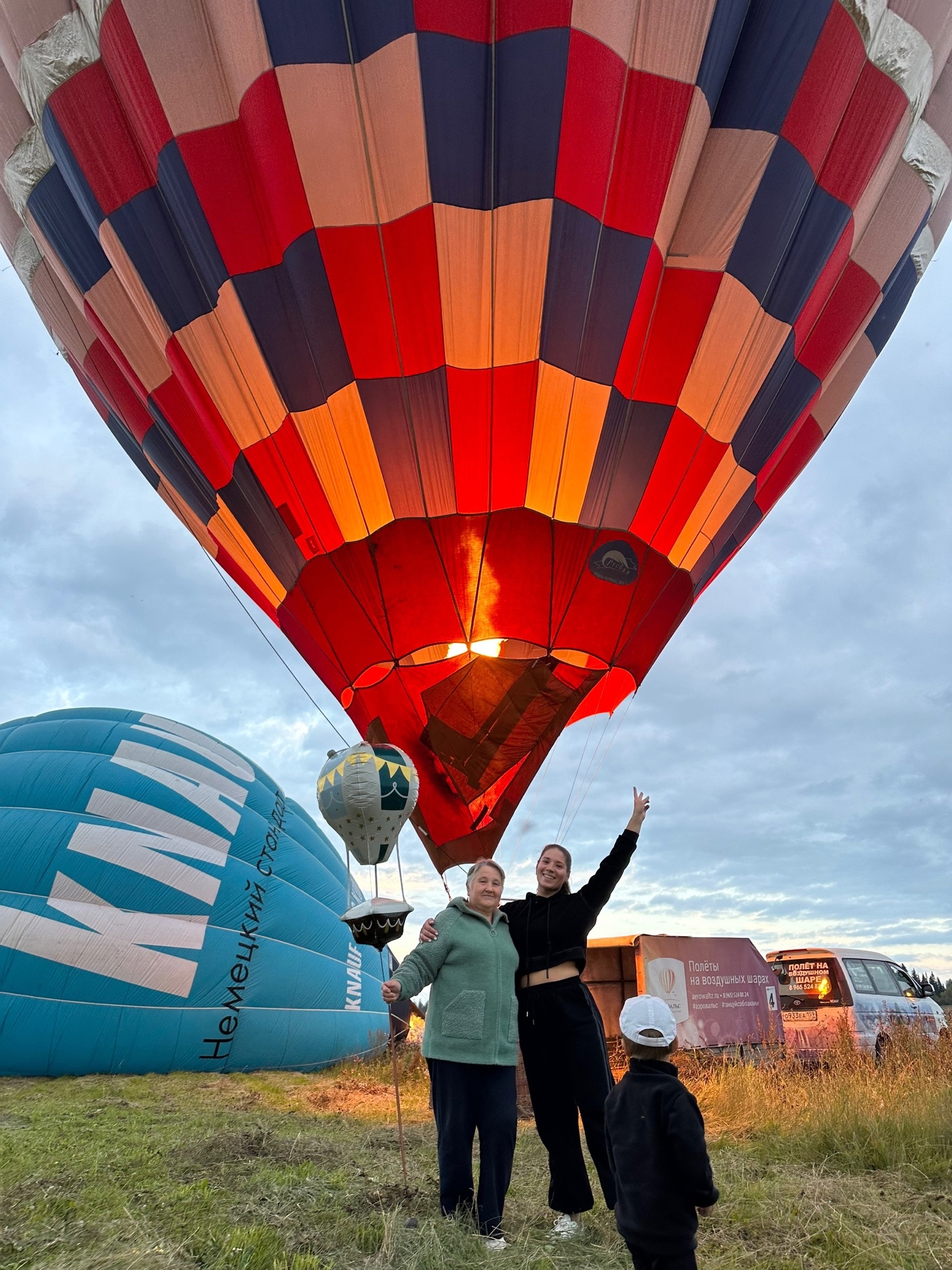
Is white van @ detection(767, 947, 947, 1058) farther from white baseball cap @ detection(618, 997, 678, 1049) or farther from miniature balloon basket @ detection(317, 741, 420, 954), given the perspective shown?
white baseball cap @ detection(618, 997, 678, 1049)

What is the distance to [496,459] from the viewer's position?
5.05 m

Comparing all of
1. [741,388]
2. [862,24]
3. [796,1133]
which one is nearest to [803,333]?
[741,388]

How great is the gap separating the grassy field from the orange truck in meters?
1.52

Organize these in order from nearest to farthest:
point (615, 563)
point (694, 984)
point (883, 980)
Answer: point (615, 563) → point (694, 984) → point (883, 980)

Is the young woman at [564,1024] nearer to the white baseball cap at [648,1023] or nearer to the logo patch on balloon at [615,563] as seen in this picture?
the white baseball cap at [648,1023]

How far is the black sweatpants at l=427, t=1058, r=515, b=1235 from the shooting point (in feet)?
9.37

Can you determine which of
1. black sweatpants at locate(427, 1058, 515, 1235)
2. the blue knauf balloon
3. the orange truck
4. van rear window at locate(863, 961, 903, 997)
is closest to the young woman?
black sweatpants at locate(427, 1058, 515, 1235)

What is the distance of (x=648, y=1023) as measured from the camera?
2.24 metres

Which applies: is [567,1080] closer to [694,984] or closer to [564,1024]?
[564,1024]

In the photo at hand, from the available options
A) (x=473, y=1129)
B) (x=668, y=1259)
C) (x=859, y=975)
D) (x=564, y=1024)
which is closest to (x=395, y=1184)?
(x=473, y=1129)

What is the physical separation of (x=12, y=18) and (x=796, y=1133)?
6933 millimetres

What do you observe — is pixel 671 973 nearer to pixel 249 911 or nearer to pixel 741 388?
pixel 249 911

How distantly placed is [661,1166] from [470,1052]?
2.99ft

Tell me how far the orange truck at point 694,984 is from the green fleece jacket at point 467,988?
4564 mm
